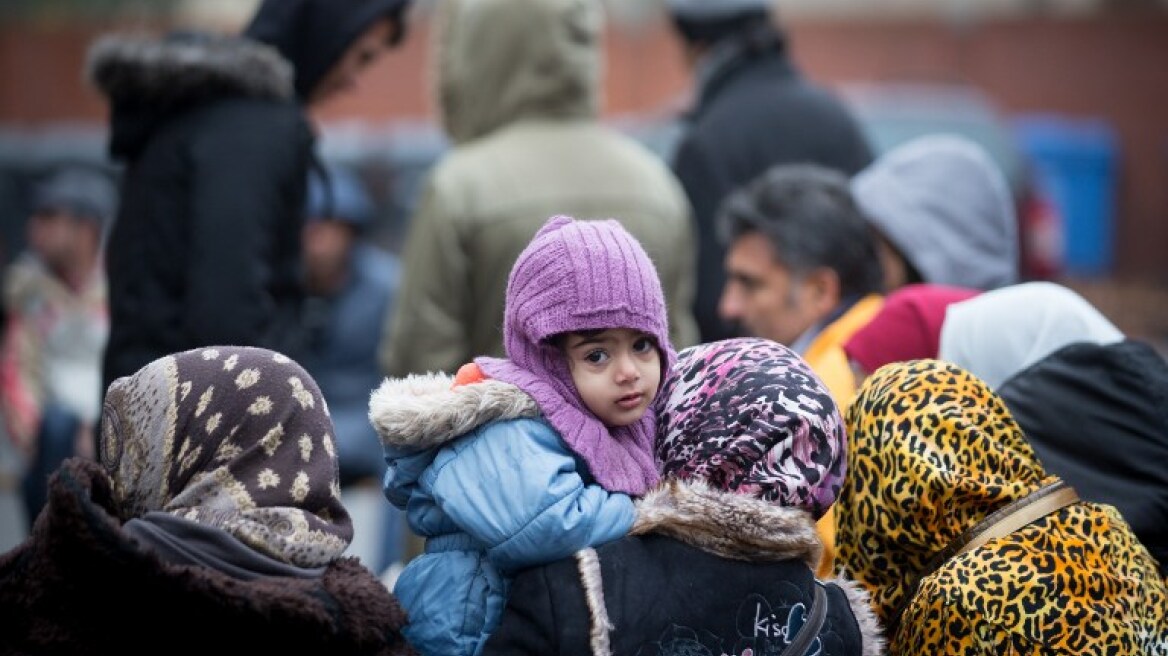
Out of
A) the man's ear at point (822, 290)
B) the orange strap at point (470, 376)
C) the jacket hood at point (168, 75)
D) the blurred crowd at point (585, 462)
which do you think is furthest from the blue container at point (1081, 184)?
the orange strap at point (470, 376)

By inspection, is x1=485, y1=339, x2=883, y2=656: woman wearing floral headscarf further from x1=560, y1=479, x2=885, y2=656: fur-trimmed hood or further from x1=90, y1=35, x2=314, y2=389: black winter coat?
x1=90, y1=35, x2=314, y2=389: black winter coat

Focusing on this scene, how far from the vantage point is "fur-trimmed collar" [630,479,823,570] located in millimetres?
2623

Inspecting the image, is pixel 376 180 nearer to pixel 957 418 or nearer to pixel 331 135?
pixel 331 135

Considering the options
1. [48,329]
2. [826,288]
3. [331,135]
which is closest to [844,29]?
[331,135]

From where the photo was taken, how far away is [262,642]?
2.51 m

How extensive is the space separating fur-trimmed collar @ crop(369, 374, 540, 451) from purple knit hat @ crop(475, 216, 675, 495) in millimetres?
48

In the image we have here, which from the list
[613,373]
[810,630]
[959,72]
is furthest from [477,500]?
[959,72]

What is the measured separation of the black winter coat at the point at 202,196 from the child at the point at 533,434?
124 centimetres

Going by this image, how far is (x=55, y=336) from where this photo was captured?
23.4 ft

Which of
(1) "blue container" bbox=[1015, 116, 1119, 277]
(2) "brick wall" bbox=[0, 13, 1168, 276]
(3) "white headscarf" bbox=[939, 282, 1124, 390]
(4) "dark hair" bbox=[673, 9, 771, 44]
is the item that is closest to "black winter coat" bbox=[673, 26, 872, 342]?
(4) "dark hair" bbox=[673, 9, 771, 44]

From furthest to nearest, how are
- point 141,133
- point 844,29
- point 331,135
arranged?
point 844,29
point 331,135
point 141,133

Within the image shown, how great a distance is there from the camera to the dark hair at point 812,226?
4215 mm

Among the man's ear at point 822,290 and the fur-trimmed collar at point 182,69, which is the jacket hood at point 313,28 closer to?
the fur-trimmed collar at point 182,69

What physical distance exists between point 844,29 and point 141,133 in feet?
48.2
